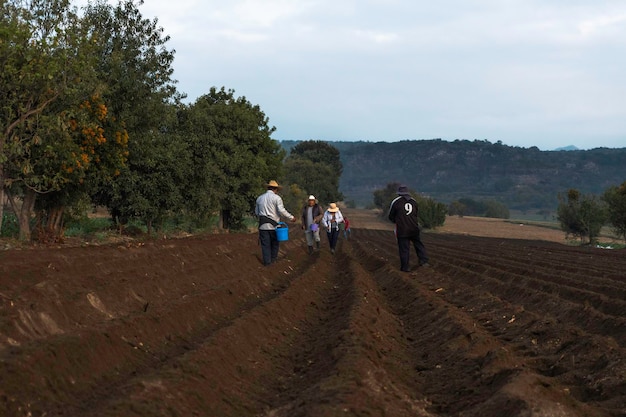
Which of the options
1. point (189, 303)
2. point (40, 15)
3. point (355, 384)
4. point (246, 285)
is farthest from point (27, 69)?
point (355, 384)

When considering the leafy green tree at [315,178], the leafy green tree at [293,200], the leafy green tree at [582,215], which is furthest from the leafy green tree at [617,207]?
the leafy green tree at [315,178]

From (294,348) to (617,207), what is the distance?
46.4 metres

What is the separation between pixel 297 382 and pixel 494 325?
4.06 m

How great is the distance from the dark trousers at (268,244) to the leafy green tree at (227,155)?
15817 mm

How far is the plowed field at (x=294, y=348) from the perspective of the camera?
575cm

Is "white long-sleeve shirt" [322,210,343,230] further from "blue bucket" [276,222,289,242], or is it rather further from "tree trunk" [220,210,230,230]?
"tree trunk" [220,210,230,230]

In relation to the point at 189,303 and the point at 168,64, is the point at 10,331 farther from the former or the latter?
the point at 168,64

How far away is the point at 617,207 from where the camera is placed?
165 feet

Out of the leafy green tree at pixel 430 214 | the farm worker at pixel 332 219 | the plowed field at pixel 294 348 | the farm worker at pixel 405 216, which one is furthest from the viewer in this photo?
the leafy green tree at pixel 430 214

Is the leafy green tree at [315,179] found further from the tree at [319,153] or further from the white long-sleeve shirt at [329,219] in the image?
the white long-sleeve shirt at [329,219]

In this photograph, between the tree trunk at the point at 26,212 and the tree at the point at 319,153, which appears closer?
the tree trunk at the point at 26,212

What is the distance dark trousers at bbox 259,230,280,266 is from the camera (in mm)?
16609

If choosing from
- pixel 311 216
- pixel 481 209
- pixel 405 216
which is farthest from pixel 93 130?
pixel 481 209

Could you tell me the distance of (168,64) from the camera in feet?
86.7
